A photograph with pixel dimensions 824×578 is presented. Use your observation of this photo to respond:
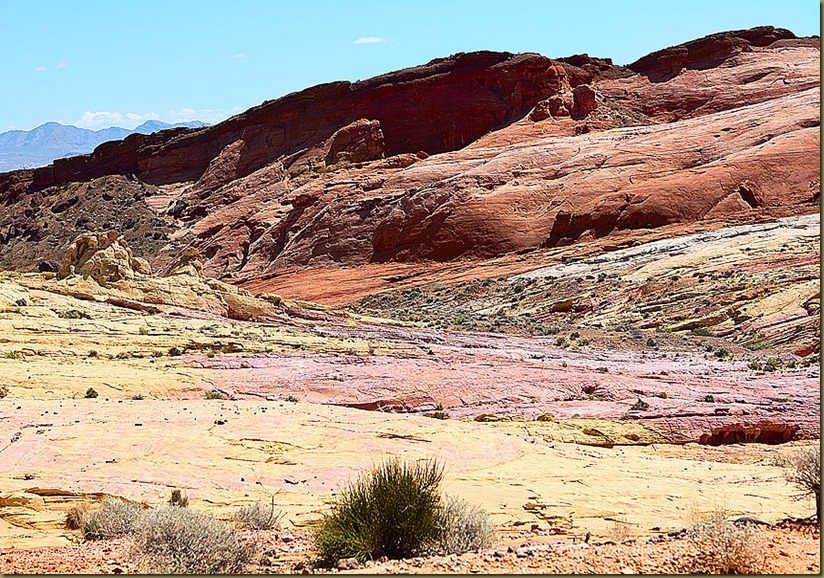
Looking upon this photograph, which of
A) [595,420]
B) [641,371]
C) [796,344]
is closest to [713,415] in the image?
[595,420]

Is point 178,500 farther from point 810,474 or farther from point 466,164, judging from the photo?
point 466,164

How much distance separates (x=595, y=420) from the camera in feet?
47.3

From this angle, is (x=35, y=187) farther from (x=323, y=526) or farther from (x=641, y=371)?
(x=323, y=526)

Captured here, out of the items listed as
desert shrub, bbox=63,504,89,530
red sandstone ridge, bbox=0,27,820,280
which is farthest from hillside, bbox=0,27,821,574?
red sandstone ridge, bbox=0,27,820,280

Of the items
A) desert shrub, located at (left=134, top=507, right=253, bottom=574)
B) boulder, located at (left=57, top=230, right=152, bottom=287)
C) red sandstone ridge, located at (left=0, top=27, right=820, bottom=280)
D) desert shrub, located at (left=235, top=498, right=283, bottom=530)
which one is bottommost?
desert shrub, located at (left=235, top=498, right=283, bottom=530)

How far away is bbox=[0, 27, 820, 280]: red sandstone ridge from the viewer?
148 feet

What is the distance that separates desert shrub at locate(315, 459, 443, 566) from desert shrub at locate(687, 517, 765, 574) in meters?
2.09

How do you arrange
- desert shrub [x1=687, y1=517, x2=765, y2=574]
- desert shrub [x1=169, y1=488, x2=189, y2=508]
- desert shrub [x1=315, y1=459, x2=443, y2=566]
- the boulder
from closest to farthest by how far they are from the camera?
desert shrub [x1=687, y1=517, x2=765, y2=574]
desert shrub [x1=315, y1=459, x2=443, y2=566]
desert shrub [x1=169, y1=488, x2=189, y2=508]
the boulder

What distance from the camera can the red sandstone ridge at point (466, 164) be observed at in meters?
45.0

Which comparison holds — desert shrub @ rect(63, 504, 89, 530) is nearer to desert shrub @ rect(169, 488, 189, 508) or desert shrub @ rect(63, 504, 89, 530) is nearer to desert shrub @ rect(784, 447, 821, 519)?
desert shrub @ rect(169, 488, 189, 508)

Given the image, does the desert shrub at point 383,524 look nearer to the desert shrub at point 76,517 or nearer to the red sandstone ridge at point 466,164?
the desert shrub at point 76,517

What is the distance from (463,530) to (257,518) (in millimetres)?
1997

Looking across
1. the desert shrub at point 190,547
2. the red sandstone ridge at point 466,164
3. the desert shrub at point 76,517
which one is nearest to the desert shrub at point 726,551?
the desert shrub at point 190,547

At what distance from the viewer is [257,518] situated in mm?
7867
